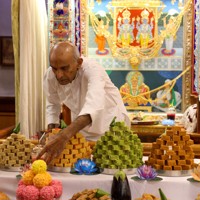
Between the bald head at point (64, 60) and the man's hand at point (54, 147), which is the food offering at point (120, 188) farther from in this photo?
the bald head at point (64, 60)

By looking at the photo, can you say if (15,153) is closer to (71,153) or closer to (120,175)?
(71,153)

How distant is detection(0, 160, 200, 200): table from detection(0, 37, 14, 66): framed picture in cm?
483

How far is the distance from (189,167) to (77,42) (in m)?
5.21

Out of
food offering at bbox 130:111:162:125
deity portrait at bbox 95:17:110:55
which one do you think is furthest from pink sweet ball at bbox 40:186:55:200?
deity portrait at bbox 95:17:110:55

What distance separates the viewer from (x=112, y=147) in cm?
230

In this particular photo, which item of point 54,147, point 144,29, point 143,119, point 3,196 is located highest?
point 144,29

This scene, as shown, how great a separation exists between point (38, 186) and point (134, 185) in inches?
18.9

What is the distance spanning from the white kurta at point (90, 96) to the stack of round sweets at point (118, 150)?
0.22m

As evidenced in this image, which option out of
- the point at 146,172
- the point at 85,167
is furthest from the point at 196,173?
the point at 85,167

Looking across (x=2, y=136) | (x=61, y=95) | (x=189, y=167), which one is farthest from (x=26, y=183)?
(x=2, y=136)

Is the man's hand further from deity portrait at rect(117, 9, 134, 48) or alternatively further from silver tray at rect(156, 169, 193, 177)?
deity portrait at rect(117, 9, 134, 48)

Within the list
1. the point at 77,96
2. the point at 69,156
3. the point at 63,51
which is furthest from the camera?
the point at 77,96

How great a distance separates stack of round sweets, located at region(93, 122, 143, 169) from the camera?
90.2 inches

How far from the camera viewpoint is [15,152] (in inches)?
95.0
